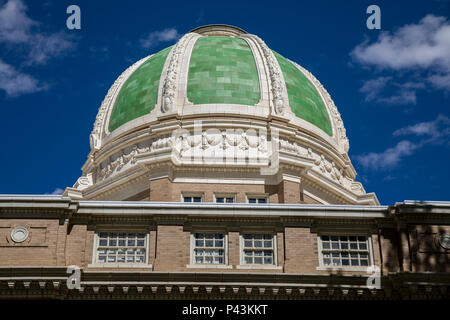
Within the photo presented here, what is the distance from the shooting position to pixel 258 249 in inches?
1113

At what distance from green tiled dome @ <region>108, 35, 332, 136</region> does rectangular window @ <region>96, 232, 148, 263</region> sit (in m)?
17.7

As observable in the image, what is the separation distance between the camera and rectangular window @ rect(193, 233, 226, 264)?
2798 cm

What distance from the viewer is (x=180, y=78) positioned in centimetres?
4622

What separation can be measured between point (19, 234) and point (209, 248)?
24.0 ft

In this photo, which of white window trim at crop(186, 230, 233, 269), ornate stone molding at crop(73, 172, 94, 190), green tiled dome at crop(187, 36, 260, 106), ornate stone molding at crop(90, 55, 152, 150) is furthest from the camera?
ornate stone molding at crop(90, 55, 152, 150)

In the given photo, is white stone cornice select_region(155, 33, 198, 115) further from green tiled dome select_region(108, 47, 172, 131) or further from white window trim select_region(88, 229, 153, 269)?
white window trim select_region(88, 229, 153, 269)

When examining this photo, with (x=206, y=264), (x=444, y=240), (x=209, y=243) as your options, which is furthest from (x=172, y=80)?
(x=444, y=240)

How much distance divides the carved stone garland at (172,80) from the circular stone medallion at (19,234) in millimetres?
18113

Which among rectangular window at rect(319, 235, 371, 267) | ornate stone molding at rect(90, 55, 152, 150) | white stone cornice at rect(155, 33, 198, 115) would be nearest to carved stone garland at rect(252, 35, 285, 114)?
white stone cornice at rect(155, 33, 198, 115)

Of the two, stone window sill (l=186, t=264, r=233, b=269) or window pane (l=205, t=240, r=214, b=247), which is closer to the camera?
stone window sill (l=186, t=264, r=233, b=269)

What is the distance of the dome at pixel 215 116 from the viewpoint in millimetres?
43094

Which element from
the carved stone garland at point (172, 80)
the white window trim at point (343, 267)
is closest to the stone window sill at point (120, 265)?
the white window trim at point (343, 267)
